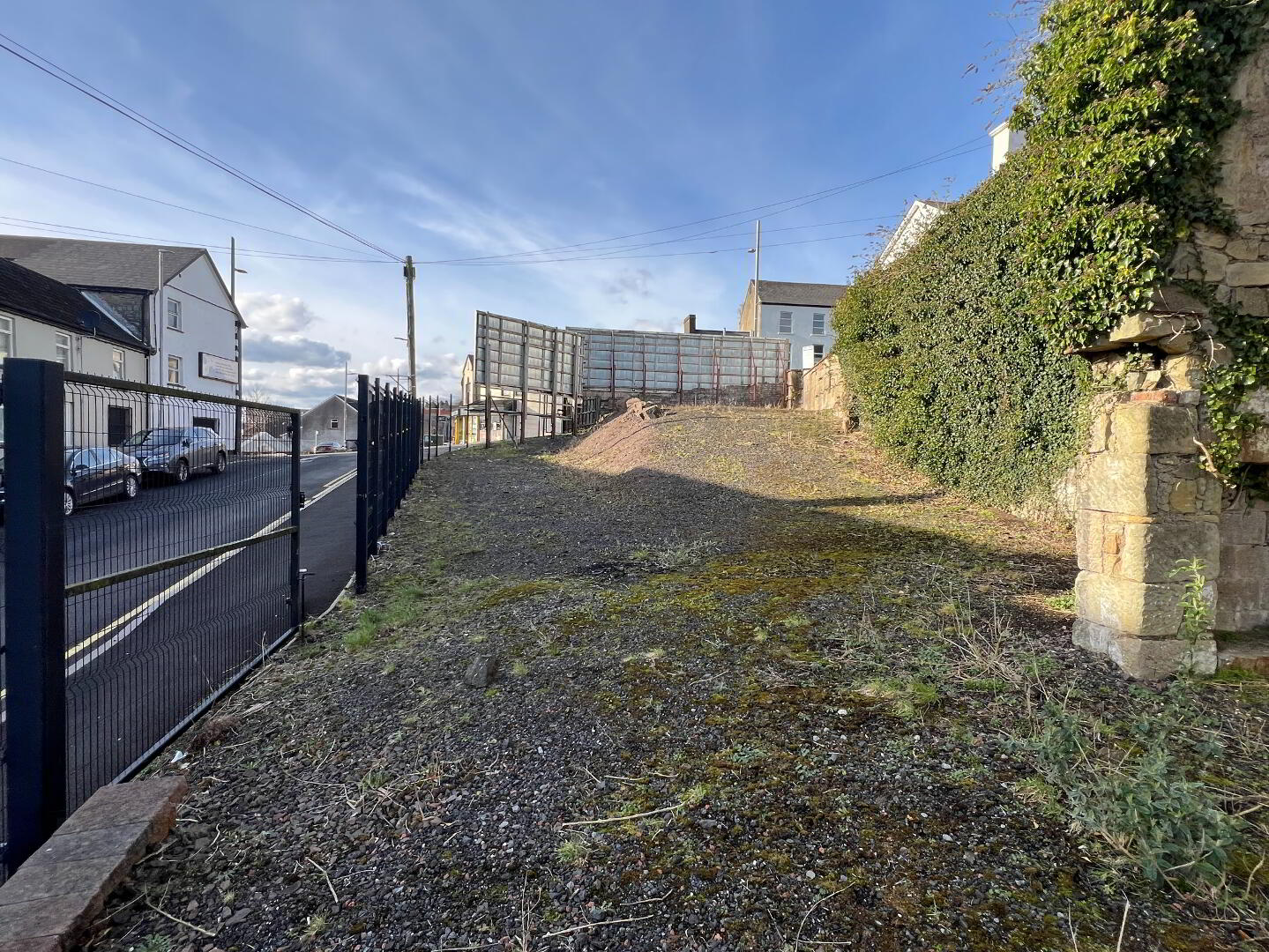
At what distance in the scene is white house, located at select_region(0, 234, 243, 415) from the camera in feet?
86.2

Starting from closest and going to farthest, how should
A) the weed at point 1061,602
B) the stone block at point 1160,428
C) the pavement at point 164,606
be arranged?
1. the pavement at point 164,606
2. the stone block at point 1160,428
3. the weed at point 1061,602

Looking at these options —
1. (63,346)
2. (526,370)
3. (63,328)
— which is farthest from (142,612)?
(63,346)

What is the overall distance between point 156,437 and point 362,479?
11.1 ft

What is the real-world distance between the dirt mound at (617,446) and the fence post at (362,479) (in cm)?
688

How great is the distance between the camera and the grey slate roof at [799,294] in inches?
1571

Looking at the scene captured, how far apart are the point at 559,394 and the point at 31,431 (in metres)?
20.6

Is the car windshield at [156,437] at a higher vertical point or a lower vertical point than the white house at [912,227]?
lower

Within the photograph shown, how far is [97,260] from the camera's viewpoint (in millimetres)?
28141

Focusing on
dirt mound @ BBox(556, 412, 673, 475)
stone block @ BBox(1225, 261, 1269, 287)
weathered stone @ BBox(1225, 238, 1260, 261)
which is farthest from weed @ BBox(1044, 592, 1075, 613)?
dirt mound @ BBox(556, 412, 673, 475)

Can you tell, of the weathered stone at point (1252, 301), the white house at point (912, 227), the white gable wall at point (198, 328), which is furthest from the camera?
the white gable wall at point (198, 328)

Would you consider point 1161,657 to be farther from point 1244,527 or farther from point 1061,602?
point 1244,527

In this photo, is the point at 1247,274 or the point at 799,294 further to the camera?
the point at 799,294

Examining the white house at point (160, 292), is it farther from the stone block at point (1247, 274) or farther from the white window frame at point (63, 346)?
the stone block at point (1247, 274)

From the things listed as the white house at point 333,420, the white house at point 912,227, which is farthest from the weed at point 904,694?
the white house at point 333,420
